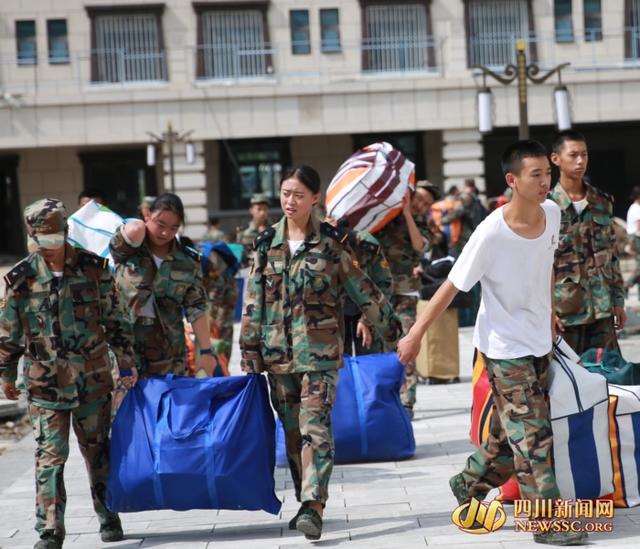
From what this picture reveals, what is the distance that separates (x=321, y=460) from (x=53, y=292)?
156 centimetres

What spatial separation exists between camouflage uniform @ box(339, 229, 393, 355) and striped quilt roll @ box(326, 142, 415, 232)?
0.74m

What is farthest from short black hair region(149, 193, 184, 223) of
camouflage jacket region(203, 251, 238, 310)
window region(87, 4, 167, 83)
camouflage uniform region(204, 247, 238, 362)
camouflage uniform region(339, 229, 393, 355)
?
window region(87, 4, 167, 83)

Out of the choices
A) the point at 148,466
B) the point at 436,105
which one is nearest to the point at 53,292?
the point at 148,466

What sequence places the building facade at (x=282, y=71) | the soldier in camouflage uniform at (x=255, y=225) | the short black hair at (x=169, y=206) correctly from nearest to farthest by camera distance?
the short black hair at (x=169, y=206) → the soldier in camouflage uniform at (x=255, y=225) → the building facade at (x=282, y=71)

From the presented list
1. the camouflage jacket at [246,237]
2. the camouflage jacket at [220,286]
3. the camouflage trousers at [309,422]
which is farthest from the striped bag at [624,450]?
the camouflage jacket at [246,237]

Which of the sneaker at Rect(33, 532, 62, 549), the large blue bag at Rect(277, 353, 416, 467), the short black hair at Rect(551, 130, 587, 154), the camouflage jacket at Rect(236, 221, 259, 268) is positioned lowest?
the sneaker at Rect(33, 532, 62, 549)

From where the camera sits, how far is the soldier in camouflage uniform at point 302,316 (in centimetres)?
671

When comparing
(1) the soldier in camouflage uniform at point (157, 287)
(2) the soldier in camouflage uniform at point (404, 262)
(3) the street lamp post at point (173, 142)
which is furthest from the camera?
(3) the street lamp post at point (173, 142)

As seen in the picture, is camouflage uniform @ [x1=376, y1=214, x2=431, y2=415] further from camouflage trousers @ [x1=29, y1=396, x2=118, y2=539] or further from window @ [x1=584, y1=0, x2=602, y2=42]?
window @ [x1=584, y1=0, x2=602, y2=42]

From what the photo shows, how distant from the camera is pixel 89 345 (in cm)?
669

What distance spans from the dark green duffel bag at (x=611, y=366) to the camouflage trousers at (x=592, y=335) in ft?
1.23

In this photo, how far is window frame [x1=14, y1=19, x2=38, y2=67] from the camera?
36.0 m

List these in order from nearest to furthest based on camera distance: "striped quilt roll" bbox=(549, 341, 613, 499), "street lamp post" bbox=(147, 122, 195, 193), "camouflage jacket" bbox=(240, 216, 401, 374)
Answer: "striped quilt roll" bbox=(549, 341, 613, 499), "camouflage jacket" bbox=(240, 216, 401, 374), "street lamp post" bbox=(147, 122, 195, 193)

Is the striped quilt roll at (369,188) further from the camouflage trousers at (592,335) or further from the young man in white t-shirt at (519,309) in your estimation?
the young man in white t-shirt at (519,309)
